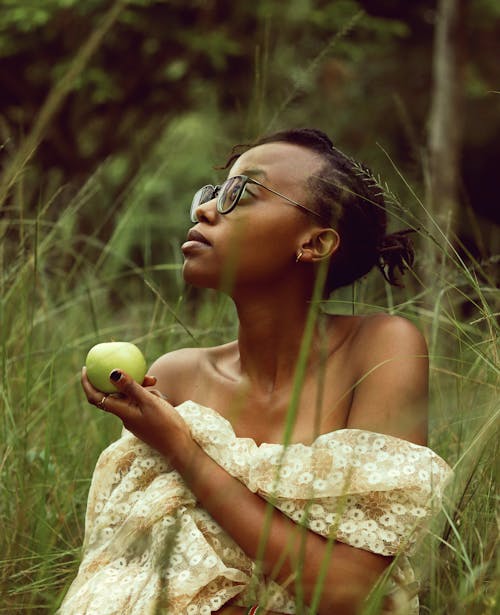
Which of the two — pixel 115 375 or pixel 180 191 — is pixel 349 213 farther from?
pixel 180 191

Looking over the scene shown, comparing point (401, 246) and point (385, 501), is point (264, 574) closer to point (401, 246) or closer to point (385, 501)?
point (385, 501)

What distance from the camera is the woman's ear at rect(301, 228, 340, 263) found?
2088 mm

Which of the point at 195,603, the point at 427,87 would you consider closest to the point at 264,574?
the point at 195,603

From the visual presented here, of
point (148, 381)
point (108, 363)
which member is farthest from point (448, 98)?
point (108, 363)

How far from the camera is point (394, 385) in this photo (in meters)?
1.91

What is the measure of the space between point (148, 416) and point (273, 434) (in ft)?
1.02

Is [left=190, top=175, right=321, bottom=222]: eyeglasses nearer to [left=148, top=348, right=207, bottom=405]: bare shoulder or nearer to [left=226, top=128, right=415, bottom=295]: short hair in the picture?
[left=226, top=128, right=415, bottom=295]: short hair

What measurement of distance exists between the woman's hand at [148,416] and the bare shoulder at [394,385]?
0.36 metres

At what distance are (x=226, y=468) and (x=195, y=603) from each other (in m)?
0.28

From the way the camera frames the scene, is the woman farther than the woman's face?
No

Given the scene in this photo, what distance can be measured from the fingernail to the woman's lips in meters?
0.34

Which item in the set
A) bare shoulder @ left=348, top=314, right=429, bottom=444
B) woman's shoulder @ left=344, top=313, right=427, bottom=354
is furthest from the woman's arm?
woman's shoulder @ left=344, top=313, right=427, bottom=354

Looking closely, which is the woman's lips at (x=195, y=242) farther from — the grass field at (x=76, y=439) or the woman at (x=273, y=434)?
the grass field at (x=76, y=439)

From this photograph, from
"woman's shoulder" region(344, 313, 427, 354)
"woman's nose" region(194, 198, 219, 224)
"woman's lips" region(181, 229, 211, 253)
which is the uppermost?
"woman's nose" region(194, 198, 219, 224)
